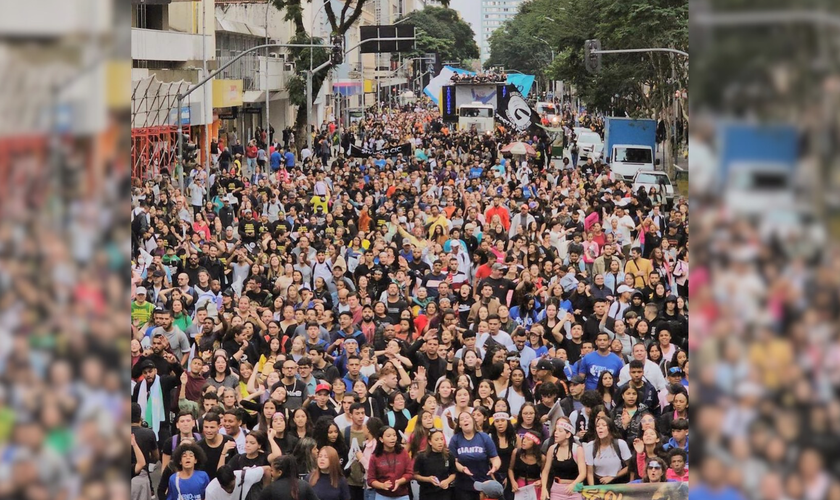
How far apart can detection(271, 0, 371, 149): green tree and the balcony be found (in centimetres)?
348

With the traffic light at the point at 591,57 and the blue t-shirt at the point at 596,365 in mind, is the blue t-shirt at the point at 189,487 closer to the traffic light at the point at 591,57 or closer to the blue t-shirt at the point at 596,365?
the blue t-shirt at the point at 596,365

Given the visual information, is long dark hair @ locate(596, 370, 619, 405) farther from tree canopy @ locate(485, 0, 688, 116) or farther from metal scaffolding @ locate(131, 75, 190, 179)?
tree canopy @ locate(485, 0, 688, 116)

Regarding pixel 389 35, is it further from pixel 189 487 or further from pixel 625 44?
pixel 189 487

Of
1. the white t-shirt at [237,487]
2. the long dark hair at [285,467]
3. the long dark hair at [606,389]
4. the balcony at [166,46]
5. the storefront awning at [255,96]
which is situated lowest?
the white t-shirt at [237,487]

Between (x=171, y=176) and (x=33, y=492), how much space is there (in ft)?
125

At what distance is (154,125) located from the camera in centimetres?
4338

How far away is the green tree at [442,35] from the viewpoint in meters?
162

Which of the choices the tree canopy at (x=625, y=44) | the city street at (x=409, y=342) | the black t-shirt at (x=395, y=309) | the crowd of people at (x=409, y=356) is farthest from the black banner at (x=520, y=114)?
the black t-shirt at (x=395, y=309)

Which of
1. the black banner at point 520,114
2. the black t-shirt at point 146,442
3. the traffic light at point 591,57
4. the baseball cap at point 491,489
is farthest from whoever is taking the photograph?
the black banner at point 520,114

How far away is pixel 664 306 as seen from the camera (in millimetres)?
14773

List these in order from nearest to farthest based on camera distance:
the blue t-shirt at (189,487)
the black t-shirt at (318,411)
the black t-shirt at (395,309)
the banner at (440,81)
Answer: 1. the blue t-shirt at (189,487)
2. the black t-shirt at (318,411)
3. the black t-shirt at (395,309)
4. the banner at (440,81)

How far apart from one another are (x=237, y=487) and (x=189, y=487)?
32 cm

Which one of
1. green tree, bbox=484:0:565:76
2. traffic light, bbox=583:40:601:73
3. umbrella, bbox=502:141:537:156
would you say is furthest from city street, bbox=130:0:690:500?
green tree, bbox=484:0:565:76

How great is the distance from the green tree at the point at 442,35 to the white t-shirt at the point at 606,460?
5573 inches
